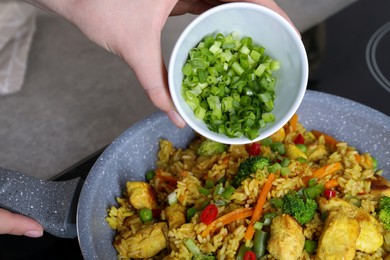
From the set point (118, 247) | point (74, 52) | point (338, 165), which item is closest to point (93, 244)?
point (118, 247)

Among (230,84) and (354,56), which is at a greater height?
(230,84)

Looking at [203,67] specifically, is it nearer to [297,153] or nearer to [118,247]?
[297,153]

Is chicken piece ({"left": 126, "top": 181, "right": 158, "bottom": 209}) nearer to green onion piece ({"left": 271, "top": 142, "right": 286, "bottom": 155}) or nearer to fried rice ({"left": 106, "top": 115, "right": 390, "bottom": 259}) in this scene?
fried rice ({"left": 106, "top": 115, "right": 390, "bottom": 259})

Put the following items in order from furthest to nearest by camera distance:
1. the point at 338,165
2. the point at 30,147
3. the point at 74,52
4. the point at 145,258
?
1. the point at 74,52
2. the point at 30,147
3. the point at 338,165
4. the point at 145,258

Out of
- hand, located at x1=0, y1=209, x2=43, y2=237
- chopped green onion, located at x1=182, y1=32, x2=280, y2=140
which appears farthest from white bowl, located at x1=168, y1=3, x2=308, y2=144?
hand, located at x1=0, y1=209, x2=43, y2=237

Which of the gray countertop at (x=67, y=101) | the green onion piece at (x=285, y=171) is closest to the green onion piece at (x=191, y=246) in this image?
the green onion piece at (x=285, y=171)

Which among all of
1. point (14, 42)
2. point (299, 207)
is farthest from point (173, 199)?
point (14, 42)

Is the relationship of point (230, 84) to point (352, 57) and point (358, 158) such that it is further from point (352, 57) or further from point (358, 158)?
point (352, 57)
